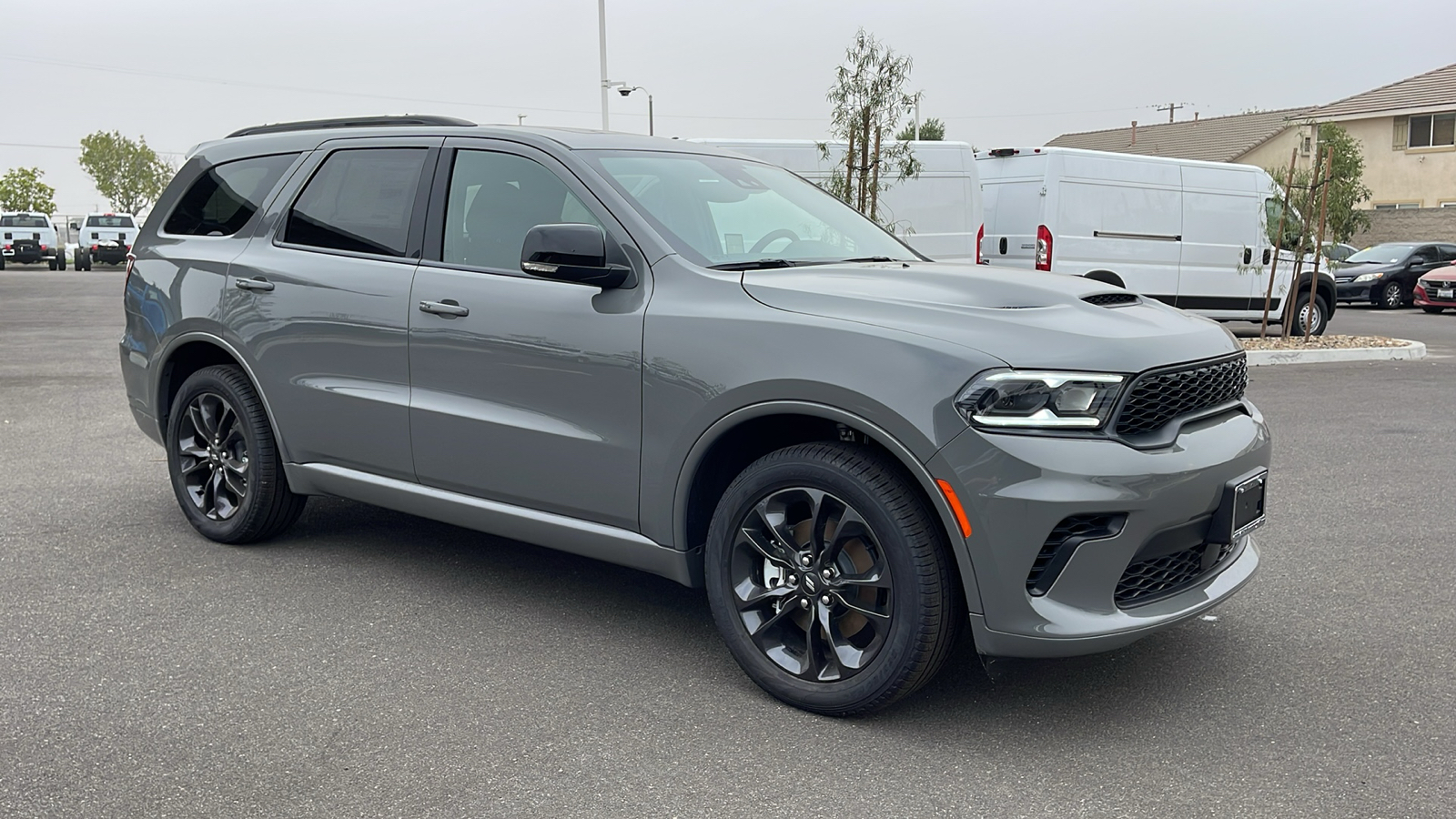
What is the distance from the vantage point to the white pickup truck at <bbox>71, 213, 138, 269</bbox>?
134ft

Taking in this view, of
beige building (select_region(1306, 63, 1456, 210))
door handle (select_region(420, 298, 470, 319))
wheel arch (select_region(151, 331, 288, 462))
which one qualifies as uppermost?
beige building (select_region(1306, 63, 1456, 210))

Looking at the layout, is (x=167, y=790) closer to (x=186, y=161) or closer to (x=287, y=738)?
(x=287, y=738)

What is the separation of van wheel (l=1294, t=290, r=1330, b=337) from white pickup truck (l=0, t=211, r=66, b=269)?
39212 millimetres

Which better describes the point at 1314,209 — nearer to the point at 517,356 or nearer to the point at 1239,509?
the point at 1239,509

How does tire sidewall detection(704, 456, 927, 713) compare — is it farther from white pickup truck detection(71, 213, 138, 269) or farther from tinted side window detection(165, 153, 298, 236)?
white pickup truck detection(71, 213, 138, 269)

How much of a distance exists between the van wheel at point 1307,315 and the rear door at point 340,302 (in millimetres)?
14115

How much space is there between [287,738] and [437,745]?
426 mm

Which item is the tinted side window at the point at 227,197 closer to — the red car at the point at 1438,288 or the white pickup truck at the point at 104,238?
the red car at the point at 1438,288

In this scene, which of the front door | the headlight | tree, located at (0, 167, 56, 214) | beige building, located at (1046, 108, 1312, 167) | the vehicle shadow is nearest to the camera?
the headlight

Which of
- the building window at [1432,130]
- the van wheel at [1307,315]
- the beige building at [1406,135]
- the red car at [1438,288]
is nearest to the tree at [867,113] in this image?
the van wheel at [1307,315]

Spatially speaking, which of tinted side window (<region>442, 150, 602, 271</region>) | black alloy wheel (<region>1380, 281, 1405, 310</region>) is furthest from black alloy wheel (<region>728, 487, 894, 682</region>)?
black alloy wheel (<region>1380, 281, 1405, 310</region>)

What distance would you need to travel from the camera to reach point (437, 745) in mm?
3328

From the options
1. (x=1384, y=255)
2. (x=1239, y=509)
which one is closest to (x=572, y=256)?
(x=1239, y=509)

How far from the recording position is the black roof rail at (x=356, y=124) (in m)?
4.84
